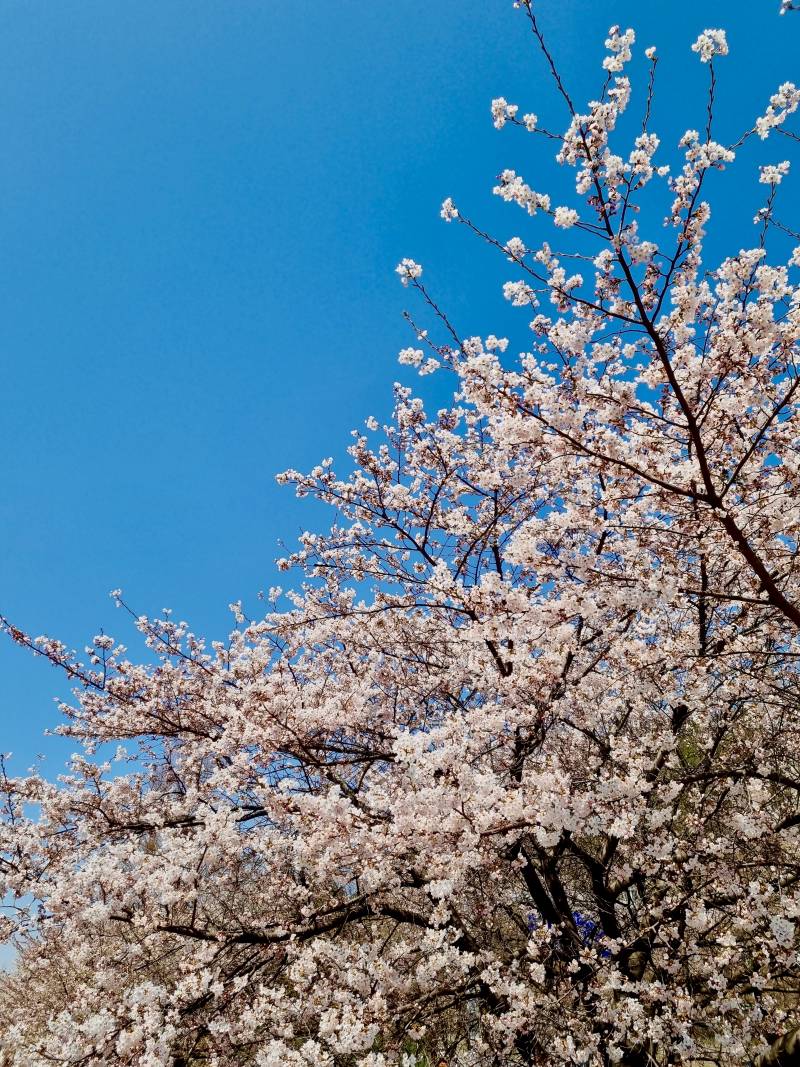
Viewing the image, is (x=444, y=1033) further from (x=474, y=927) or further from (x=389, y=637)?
(x=389, y=637)

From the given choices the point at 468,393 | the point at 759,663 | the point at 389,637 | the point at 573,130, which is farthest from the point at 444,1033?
the point at 573,130

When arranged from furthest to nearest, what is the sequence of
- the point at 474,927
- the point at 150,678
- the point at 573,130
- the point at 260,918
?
the point at 150,678, the point at 260,918, the point at 474,927, the point at 573,130

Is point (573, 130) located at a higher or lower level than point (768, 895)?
higher

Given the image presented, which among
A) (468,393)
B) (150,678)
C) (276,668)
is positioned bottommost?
(468,393)

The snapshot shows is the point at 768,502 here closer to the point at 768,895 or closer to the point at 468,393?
the point at 468,393

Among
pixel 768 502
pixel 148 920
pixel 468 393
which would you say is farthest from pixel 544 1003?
pixel 468 393

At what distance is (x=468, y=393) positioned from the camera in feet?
14.6

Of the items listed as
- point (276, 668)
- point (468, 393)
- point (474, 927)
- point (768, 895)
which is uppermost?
point (276, 668)

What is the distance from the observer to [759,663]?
616 cm

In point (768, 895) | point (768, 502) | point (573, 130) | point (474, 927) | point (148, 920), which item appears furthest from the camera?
point (474, 927)

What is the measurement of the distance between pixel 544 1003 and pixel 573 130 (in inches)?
249

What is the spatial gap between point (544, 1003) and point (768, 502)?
4376mm

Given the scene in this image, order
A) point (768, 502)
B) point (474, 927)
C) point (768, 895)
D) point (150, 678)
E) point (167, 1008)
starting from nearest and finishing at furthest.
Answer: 1. point (768, 502)
2. point (768, 895)
3. point (167, 1008)
4. point (474, 927)
5. point (150, 678)

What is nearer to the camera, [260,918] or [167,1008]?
[167,1008]
